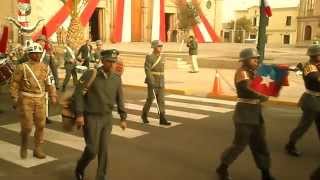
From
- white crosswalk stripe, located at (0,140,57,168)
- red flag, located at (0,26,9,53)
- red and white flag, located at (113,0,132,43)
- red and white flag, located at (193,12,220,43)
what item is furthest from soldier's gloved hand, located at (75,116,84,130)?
red and white flag, located at (193,12,220,43)

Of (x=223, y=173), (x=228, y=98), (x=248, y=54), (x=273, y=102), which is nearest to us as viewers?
(x=248, y=54)

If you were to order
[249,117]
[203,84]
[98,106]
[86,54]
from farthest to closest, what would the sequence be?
[203,84] → [86,54] → [249,117] → [98,106]

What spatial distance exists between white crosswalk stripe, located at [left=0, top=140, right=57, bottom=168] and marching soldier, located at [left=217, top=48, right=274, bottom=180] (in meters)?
2.99

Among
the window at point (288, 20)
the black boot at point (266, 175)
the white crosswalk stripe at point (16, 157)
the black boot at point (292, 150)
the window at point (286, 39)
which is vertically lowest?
the white crosswalk stripe at point (16, 157)

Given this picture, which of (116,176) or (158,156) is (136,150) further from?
(116,176)

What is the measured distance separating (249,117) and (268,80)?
0.52 m

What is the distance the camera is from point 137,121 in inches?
414

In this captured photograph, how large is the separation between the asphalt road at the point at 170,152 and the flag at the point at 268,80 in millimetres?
1357

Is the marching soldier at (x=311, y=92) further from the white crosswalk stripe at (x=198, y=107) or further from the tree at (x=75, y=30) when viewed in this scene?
the tree at (x=75, y=30)

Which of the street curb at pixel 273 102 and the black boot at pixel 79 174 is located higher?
the black boot at pixel 79 174

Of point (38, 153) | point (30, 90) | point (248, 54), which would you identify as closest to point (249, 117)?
point (248, 54)

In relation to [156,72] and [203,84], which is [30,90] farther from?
[203,84]

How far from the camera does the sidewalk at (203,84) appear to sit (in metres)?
14.5

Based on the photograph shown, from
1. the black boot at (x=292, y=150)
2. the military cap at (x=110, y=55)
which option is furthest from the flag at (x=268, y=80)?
the black boot at (x=292, y=150)
